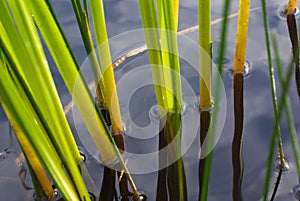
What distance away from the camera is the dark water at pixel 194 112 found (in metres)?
0.83

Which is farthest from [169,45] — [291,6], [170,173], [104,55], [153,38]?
[291,6]

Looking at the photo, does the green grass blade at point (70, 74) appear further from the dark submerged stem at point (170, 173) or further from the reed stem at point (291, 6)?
the reed stem at point (291, 6)

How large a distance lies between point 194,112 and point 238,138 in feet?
0.36

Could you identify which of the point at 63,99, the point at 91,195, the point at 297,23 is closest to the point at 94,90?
the point at 63,99

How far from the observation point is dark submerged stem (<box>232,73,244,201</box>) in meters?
0.81

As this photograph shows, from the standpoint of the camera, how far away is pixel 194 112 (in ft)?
3.09

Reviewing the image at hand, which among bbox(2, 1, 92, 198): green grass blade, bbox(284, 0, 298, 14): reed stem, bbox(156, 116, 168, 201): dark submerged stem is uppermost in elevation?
bbox(284, 0, 298, 14): reed stem

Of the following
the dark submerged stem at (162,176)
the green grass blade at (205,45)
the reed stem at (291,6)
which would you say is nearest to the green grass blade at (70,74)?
the dark submerged stem at (162,176)

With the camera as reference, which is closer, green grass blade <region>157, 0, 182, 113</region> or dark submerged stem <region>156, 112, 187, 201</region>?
green grass blade <region>157, 0, 182, 113</region>

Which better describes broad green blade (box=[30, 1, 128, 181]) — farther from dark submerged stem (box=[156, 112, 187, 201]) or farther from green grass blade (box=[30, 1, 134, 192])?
dark submerged stem (box=[156, 112, 187, 201])

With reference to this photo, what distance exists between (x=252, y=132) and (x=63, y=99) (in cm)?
42

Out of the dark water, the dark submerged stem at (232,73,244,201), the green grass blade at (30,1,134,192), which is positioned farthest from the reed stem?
the green grass blade at (30,1,134,192)

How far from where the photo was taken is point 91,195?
32.5 inches

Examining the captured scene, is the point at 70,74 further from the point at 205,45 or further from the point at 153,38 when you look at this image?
the point at 205,45
